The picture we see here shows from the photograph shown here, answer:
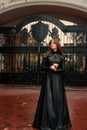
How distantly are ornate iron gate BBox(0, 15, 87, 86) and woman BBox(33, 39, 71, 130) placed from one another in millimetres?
9260

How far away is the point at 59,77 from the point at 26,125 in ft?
3.95

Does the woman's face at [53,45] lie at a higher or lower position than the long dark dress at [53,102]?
higher

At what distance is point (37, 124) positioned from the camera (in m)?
6.10

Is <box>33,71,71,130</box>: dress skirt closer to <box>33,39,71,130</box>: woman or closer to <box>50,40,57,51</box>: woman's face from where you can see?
<box>33,39,71,130</box>: woman

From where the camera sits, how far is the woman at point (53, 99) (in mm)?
5863

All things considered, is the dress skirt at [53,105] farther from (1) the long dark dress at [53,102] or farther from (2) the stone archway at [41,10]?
(2) the stone archway at [41,10]

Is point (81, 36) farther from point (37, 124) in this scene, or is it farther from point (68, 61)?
point (37, 124)

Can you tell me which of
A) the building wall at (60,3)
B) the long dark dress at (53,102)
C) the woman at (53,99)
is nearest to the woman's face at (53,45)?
the woman at (53,99)

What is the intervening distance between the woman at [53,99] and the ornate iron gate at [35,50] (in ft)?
30.4

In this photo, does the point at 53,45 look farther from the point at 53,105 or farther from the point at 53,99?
the point at 53,105

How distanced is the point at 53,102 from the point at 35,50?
9932mm

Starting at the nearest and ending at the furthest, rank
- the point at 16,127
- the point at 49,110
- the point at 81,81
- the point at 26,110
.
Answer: the point at 49,110
the point at 16,127
the point at 26,110
the point at 81,81

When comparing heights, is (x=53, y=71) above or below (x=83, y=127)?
above

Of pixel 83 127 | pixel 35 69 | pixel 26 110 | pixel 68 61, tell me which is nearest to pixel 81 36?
pixel 68 61
